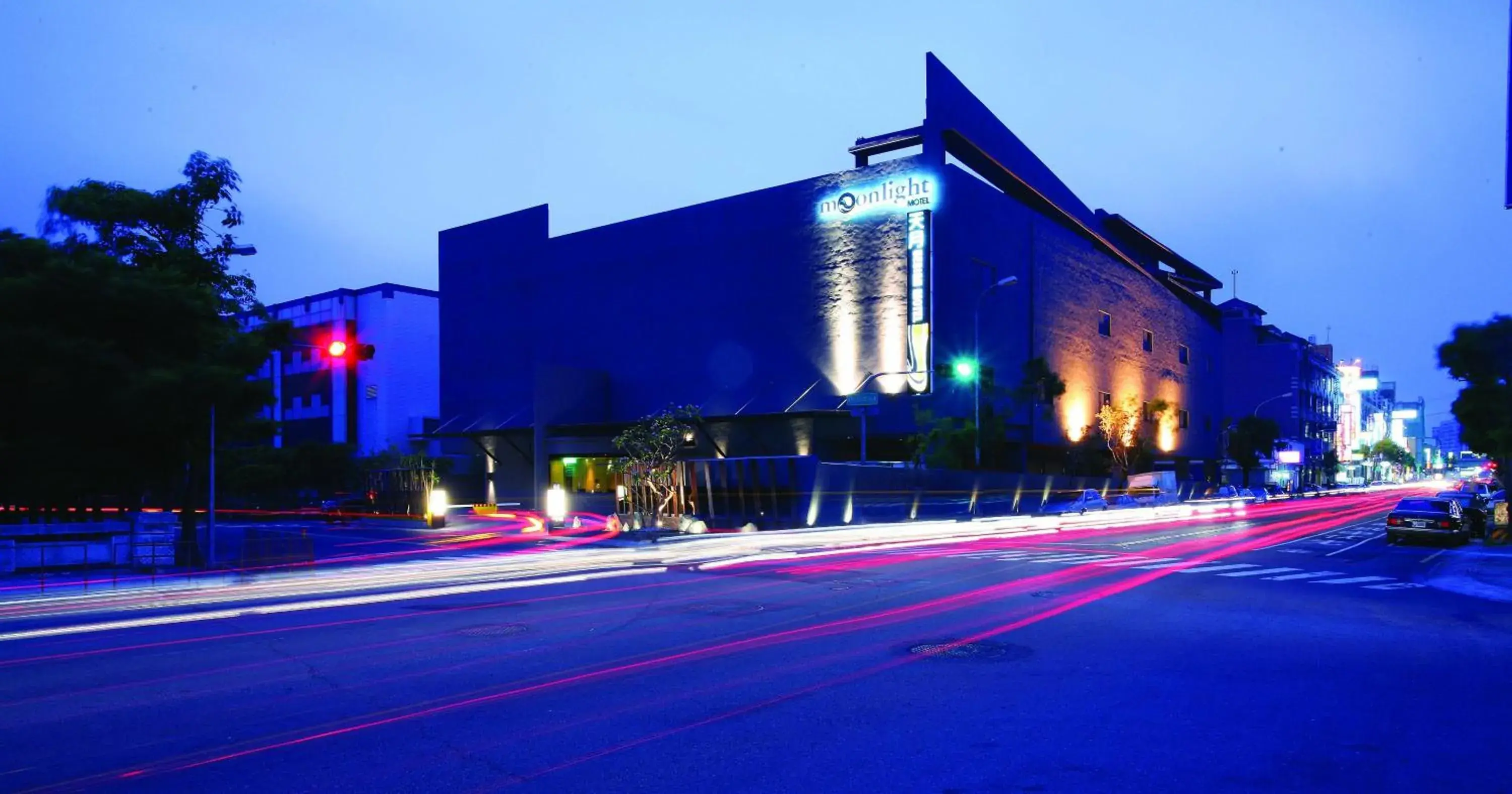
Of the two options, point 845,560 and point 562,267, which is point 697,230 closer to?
point 562,267

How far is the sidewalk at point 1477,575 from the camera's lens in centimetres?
1603

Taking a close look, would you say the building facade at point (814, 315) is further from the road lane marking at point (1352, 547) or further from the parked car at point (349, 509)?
the road lane marking at point (1352, 547)

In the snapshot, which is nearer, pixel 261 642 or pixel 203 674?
pixel 203 674

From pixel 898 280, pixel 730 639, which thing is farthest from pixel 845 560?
pixel 898 280

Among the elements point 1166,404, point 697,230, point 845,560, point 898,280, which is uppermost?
point 697,230

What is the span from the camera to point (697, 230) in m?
60.9

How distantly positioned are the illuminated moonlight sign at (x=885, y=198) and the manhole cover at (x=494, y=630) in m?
42.0

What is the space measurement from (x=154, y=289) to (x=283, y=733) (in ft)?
58.9

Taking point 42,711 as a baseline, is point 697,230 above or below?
above

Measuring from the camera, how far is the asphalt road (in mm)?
6223

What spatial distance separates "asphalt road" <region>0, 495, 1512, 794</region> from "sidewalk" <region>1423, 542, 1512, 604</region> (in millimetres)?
797

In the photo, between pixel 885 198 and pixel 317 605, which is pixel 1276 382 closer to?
pixel 885 198

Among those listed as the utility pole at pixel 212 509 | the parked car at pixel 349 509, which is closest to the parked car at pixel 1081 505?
the utility pole at pixel 212 509

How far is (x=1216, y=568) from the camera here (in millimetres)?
19375
